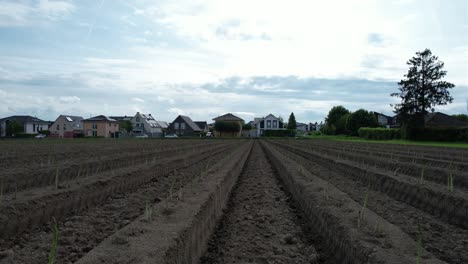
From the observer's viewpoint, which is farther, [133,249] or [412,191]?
[412,191]

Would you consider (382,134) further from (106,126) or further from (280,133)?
(106,126)

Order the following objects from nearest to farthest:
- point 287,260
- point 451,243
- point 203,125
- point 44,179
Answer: point 287,260 < point 451,243 < point 44,179 < point 203,125

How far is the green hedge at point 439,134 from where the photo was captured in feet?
141

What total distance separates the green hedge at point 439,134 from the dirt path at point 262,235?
41.5 metres

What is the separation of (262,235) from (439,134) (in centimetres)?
4700

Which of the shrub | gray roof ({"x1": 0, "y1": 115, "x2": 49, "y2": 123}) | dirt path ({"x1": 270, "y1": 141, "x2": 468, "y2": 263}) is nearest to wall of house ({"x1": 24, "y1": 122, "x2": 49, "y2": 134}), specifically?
gray roof ({"x1": 0, "y1": 115, "x2": 49, "y2": 123})

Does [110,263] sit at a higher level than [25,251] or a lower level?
higher

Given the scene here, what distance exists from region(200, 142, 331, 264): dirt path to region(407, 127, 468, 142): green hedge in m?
41.5

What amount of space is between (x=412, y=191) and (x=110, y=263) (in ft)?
26.7

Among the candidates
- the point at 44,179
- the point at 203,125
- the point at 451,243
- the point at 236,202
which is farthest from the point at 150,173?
the point at 203,125

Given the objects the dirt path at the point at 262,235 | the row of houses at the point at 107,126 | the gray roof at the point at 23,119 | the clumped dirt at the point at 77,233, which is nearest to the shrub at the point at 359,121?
the row of houses at the point at 107,126

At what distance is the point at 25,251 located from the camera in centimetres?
528

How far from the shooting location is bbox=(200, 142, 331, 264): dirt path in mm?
5254

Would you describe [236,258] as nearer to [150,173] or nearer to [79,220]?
[79,220]
